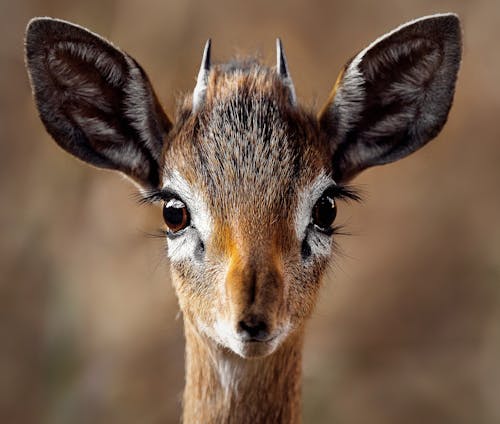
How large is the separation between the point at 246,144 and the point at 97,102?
0.86 meters

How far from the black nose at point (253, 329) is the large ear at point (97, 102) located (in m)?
1.20

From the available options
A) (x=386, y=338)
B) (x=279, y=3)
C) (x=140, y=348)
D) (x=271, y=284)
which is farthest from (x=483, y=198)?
(x=271, y=284)

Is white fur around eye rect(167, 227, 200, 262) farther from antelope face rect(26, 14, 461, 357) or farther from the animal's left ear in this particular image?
the animal's left ear

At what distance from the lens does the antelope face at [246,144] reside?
4.52 metres

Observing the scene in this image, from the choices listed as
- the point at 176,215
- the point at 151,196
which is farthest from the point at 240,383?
the point at 151,196

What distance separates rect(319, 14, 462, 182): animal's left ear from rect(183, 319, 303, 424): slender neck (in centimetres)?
90

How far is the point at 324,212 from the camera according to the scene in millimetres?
4859

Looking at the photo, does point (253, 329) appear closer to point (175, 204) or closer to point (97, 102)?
point (175, 204)

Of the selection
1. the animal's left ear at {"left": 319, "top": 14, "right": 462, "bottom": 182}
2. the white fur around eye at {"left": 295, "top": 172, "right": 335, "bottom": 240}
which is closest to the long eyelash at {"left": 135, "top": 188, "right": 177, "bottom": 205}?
the white fur around eye at {"left": 295, "top": 172, "right": 335, "bottom": 240}

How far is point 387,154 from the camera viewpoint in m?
5.44

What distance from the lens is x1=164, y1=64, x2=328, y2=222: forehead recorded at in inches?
183

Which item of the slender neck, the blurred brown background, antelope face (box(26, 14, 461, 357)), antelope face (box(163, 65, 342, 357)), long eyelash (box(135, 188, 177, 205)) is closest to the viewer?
antelope face (box(163, 65, 342, 357))

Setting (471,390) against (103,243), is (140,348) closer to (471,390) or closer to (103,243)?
(103,243)

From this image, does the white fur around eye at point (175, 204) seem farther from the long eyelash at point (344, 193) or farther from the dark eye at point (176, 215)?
the long eyelash at point (344, 193)
